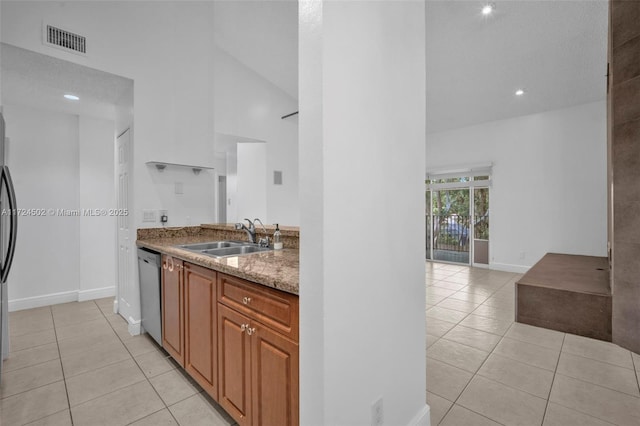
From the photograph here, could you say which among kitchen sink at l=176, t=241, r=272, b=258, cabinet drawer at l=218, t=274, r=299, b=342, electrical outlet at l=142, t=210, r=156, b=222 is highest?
electrical outlet at l=142, t=210, r=156, b=222

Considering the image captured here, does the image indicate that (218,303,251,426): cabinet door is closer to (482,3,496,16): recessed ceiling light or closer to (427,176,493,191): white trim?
(482,3,496,16): recessed ceiling light

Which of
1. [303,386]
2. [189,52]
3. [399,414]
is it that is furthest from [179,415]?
[189,52]

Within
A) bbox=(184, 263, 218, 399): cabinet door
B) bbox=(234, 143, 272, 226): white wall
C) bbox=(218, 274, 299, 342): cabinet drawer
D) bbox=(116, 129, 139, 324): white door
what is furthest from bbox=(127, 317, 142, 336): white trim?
bbox=(234, 143, 272, 226): white wall

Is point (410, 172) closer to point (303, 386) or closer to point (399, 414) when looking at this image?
point (303, 386)

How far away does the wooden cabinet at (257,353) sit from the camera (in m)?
1.18

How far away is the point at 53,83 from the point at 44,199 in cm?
163

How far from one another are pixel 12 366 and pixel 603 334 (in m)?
5.14

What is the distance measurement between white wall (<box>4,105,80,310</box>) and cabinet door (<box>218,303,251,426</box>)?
3606mm

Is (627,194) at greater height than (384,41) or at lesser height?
lesser

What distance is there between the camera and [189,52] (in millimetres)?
3328

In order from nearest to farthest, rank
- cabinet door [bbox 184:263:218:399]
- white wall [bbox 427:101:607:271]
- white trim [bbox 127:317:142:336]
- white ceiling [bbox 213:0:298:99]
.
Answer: cabinet door [bbox 184:263:218:399] → white trim [bbox 127:317:142:336] → white ceiling [bbox 213:0:298:99] → white wall [bbox 427:101:607:271]

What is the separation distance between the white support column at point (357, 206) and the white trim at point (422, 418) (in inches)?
2.4

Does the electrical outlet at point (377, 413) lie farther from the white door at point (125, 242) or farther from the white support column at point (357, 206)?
the white door at point (125, 242)

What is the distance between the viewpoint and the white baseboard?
11.6ft
